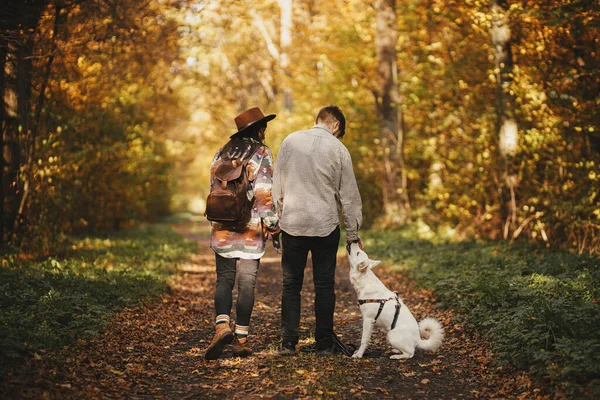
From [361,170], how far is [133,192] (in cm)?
705

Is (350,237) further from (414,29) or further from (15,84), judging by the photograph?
(414,29)

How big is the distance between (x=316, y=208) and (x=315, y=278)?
714mm

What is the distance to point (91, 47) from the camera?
12.6m

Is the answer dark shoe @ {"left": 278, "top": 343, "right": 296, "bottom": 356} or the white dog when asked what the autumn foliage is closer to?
the white dog

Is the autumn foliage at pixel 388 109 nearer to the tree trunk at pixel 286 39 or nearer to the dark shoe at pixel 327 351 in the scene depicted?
the tree trunk at pixel 286 39

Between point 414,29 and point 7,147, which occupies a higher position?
point 414,29

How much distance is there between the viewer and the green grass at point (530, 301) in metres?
4.46

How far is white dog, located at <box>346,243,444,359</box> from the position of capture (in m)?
5.47

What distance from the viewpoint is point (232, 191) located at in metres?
5.45

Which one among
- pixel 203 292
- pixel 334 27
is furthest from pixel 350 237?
pixel 334 27

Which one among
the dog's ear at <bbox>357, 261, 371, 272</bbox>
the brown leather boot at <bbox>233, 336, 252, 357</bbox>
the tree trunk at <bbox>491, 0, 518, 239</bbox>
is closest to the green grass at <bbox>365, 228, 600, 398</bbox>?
the tree trunk at <bbox>491, 0, 518, 239</bbox>

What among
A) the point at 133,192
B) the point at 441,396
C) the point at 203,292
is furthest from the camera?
the point at 133,192

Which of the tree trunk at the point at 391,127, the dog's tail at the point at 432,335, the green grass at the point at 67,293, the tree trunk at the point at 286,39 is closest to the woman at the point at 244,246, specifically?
the green grass at the point at 67,293

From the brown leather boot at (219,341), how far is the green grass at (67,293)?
122 centimetres
